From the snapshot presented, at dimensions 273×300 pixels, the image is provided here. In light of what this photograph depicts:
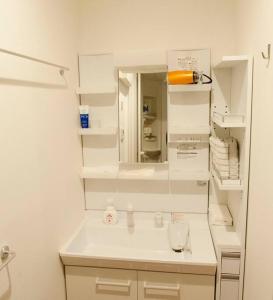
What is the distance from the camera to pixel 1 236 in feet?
3.43

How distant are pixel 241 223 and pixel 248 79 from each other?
73 centimetres

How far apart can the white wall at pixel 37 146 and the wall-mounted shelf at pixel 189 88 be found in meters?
0.64

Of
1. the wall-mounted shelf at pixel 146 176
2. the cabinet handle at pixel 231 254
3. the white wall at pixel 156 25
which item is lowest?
the cabinet handle at pixel 231 254

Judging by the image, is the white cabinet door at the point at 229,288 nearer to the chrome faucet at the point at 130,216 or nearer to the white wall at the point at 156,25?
the chrome faucet at the point at 130,216

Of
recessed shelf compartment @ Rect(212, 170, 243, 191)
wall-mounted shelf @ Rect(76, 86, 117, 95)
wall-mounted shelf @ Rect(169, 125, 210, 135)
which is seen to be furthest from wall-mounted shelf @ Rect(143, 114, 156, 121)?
recessed shelf compartment @ Rect(212, 170, 243, 191)

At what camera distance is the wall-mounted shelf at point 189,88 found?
1714mm

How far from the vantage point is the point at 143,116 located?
1.85 meters

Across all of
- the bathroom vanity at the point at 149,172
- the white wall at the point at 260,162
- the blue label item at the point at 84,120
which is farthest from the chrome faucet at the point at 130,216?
the white wall at the point at 260,162

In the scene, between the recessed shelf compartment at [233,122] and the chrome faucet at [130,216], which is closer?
the recessed shelf compartment at [233,122]

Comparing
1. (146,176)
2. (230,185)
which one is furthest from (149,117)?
(230,185)

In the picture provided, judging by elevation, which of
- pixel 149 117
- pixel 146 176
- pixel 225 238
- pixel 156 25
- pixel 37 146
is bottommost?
pixel 225 238

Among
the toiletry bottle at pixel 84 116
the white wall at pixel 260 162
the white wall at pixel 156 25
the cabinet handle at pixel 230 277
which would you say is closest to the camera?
the white wall at pixel 260 162

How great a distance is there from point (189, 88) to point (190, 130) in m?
0.27

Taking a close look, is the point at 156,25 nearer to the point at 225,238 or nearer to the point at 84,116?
the point at 84,116
